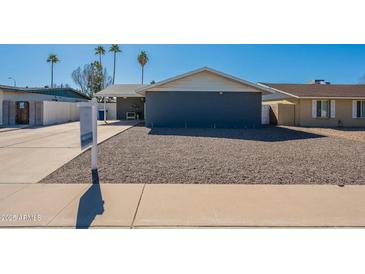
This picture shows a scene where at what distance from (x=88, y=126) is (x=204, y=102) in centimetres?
1246

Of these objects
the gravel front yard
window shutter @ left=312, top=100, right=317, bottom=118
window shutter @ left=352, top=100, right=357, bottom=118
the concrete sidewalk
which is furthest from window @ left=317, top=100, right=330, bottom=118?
the concrete sidewalk

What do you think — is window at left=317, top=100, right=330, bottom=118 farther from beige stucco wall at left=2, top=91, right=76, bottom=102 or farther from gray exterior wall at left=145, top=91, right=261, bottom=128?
beige stucco wall at left=2, top=91, right=76, bottom=102

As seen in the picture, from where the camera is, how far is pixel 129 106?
2931 cm

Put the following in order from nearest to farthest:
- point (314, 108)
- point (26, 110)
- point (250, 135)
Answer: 1. point (250, 135)
2. point (314, 108)
3. point (26, 110)

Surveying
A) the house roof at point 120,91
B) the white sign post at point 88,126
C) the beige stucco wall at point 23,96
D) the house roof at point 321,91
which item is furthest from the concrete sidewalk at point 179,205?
the beige stucco wall at point 23,96

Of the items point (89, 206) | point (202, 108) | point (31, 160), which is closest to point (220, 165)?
point (89, 206)

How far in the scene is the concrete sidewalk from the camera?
382cm

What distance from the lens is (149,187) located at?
5277mm

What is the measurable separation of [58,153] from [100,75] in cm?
4709

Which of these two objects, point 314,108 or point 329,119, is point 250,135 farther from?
point 329,119

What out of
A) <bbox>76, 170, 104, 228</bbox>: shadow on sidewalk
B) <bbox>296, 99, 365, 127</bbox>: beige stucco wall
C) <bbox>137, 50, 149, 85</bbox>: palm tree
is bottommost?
<bbox>76, 170, 104, 228</bbox>: shadow on sidewalk

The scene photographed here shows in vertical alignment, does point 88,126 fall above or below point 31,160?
above

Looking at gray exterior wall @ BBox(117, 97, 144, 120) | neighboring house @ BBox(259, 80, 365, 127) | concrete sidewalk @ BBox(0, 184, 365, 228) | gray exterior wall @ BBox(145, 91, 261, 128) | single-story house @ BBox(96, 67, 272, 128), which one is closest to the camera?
concrete sidewalk @ BBox(0, 184, 365, 228)
